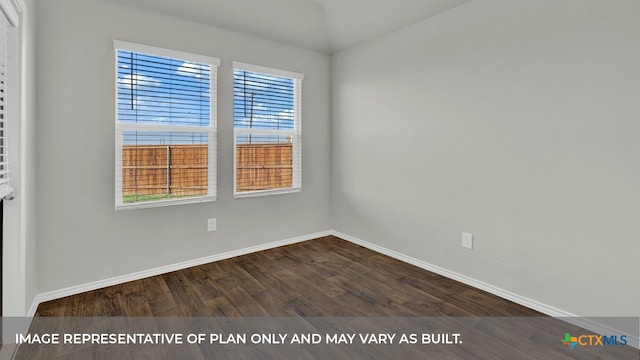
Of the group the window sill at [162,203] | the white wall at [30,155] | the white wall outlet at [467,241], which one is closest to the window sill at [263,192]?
the window sill at [162,203]

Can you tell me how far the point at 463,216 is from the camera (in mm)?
2844

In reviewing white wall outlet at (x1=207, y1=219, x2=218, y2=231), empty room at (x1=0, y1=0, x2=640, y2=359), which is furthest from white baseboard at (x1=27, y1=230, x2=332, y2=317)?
white wall outlet at (x1=207, y1=219, x2=218, y2=231)

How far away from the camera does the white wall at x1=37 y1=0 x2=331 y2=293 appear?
2477mm

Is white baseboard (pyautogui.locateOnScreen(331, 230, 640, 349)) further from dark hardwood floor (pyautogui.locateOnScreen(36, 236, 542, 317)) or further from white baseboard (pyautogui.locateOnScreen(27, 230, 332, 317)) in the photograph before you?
white baseboard (pyautogui.locateOnScreen(27, 230, 332, 317))

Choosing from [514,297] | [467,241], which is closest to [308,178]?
[467,241]

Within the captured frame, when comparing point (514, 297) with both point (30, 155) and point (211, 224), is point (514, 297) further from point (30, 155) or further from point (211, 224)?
point (30, 155)

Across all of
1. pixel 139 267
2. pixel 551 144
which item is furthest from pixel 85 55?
pixel 551 144

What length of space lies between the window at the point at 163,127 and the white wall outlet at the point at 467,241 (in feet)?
8.07

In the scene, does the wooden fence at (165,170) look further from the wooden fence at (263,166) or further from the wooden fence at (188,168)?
the wooden fence at (263,166)

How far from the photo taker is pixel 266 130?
371cm

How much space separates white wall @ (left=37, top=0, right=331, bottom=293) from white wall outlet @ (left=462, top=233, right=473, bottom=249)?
2.25m

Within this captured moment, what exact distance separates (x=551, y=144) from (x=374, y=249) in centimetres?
206

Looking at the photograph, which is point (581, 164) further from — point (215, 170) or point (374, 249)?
point (215, 170)

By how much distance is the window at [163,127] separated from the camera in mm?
2822
